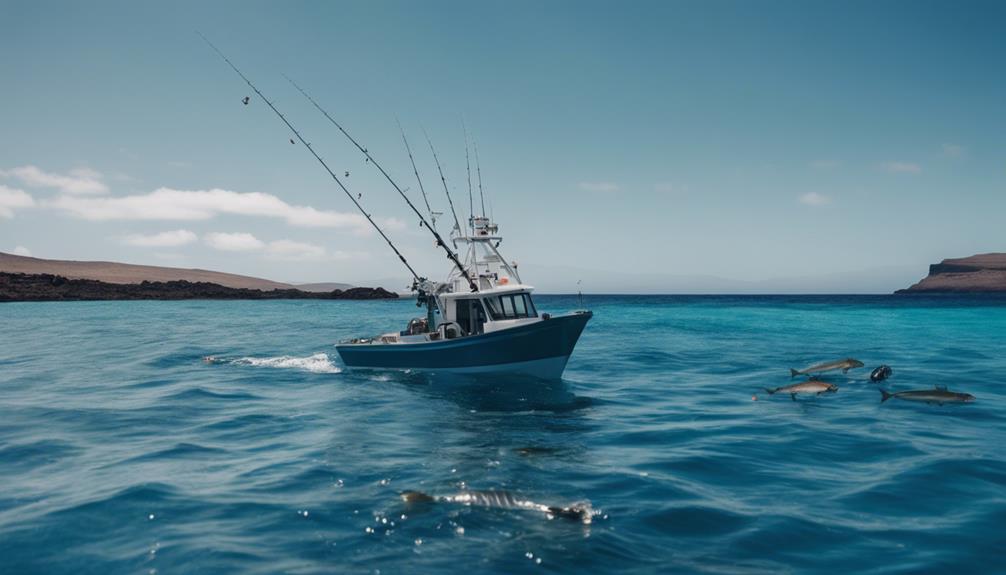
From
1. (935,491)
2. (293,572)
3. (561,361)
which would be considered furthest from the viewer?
(561,361)

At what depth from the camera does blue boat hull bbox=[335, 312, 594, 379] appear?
2103cm

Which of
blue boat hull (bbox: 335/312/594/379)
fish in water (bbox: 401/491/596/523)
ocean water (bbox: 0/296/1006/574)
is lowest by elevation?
ocean water (bbox: 0/296/1006/574)

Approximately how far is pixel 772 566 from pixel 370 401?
14673 mm

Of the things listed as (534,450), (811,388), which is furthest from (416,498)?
(811,388)

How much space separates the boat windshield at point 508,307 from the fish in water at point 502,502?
41.4 feet

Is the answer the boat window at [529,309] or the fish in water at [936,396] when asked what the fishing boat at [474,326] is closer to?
the boat window at [529,309]

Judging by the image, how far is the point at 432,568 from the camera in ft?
24.4

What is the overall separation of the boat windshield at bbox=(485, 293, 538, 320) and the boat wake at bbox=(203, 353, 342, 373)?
9413 millimetres

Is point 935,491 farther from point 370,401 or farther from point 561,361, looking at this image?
point 370,401

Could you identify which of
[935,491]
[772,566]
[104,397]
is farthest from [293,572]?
[104,397]

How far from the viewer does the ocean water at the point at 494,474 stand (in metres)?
7.95

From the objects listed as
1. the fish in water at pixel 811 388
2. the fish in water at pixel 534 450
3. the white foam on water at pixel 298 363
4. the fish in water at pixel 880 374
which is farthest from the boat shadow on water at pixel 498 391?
the fish in water at pixel 880 374

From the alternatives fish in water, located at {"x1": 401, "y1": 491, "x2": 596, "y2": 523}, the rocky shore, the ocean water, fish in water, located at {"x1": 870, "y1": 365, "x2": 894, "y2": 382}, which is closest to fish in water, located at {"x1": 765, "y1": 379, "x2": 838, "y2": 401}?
the ocean water

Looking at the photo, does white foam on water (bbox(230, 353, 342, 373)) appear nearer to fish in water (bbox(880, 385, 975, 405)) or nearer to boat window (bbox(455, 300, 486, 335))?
boat window (bbox(455, 300, 486, 335))
